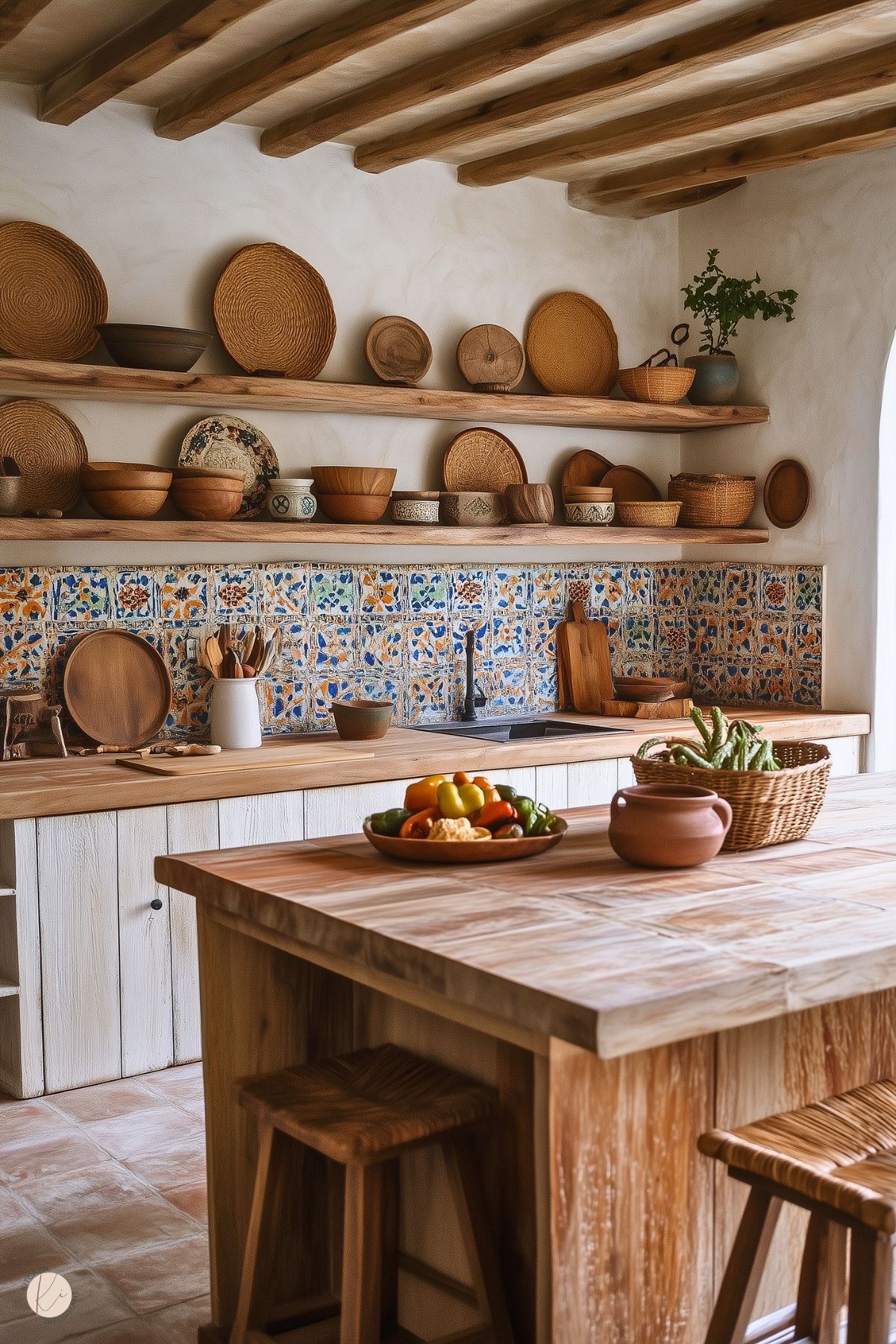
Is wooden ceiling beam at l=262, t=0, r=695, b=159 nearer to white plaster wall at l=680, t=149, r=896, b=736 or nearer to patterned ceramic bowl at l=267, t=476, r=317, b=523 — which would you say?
patterned ceramic bowl at l=267, t=476, r=317, b=523

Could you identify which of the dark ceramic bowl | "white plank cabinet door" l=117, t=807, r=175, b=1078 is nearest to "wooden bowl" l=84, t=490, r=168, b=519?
the dark ceramic bowl

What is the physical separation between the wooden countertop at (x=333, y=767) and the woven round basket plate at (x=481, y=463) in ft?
3.17

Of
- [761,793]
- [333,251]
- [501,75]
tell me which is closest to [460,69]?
[501,75]

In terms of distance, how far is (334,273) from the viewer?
16.0 feet

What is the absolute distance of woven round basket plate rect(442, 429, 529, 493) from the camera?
516cm

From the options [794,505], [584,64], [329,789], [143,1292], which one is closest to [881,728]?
[794,505]

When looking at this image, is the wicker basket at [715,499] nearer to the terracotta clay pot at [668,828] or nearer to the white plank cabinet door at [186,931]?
the white plank cabinet door at [186,931]

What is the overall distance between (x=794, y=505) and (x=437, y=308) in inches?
61.5

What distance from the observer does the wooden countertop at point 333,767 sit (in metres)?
3.71

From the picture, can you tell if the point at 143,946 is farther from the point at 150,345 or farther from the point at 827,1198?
the point at 827,1198

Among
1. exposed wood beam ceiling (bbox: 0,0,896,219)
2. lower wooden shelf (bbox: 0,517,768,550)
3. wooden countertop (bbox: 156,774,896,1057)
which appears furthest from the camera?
lower wooden shelf (bbox: 0,517,768,550)

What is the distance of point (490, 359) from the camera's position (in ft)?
17.1

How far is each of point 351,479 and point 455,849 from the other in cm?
242

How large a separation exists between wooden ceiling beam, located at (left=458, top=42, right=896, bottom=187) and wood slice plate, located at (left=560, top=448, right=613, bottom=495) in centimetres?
107
